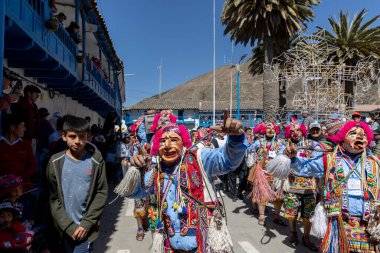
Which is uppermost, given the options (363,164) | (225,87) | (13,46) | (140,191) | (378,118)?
(225,87)

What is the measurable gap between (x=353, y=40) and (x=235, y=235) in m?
21.8

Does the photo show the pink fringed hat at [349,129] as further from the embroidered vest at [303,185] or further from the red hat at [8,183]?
the red hat at [8,183]

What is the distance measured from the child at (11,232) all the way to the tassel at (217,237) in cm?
192

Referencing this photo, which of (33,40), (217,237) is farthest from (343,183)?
(33,40)

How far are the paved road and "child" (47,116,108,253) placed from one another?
1.90 meters

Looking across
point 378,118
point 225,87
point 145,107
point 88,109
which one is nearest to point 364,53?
point 378,118

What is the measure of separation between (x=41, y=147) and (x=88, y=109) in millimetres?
11192

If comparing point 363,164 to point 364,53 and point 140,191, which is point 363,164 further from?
point 364,53

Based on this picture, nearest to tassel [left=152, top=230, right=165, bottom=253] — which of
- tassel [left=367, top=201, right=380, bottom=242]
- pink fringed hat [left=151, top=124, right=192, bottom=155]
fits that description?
pink fringed hat [left=151, top=124, right=192, bottom=155]

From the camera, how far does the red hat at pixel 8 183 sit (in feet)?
→ 10.3

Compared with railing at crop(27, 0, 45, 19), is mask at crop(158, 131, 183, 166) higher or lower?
lower

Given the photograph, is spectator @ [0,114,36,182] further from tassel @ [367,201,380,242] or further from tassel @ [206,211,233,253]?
tassel @ [367,201,380,242]

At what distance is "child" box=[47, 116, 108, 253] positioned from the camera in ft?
10.1

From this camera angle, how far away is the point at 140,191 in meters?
2.92
